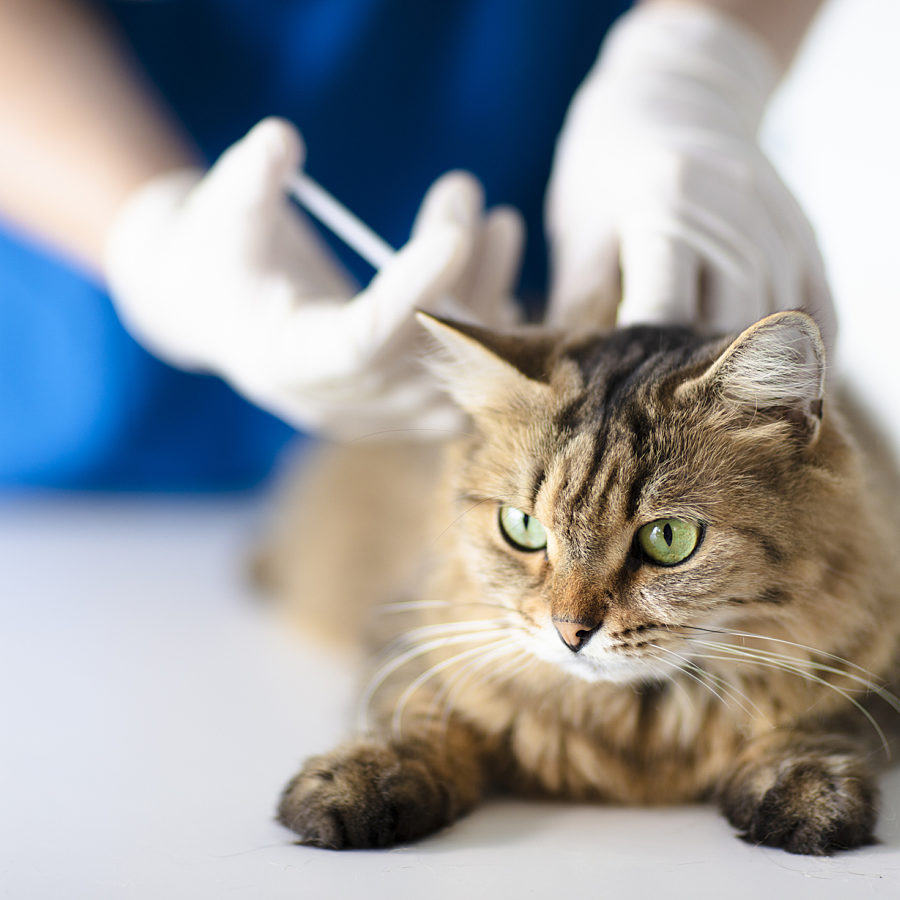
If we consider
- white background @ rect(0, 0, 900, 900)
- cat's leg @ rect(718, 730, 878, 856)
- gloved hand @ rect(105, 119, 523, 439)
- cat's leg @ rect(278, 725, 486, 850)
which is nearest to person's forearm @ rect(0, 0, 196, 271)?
gloved hand @ rect(105, 119, 523, 439)

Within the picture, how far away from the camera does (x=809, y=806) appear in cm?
87

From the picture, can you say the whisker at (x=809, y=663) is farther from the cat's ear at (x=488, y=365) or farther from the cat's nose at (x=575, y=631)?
the cat's ear at (x=488, y=365)

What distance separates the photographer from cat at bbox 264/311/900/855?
91 cm

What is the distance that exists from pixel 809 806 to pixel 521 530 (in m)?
0.41

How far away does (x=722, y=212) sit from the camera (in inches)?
50.6

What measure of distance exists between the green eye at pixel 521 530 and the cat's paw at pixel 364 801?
271mm

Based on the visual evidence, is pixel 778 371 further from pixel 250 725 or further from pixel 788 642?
pixel 250 725

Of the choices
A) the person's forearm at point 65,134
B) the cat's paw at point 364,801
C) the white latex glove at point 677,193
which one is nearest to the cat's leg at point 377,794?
the cat's paw at point 364,801

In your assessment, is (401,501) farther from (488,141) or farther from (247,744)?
(488,141)

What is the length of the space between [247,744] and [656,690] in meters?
0.53

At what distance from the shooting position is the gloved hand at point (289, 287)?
1.24m

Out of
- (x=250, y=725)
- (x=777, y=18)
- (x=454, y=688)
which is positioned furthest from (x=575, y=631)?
(x=777, y=18)

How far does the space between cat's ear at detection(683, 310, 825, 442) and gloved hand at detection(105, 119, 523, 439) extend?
429mm

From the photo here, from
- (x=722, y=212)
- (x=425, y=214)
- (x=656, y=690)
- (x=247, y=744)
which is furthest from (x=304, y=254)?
(x=656, y=690)
